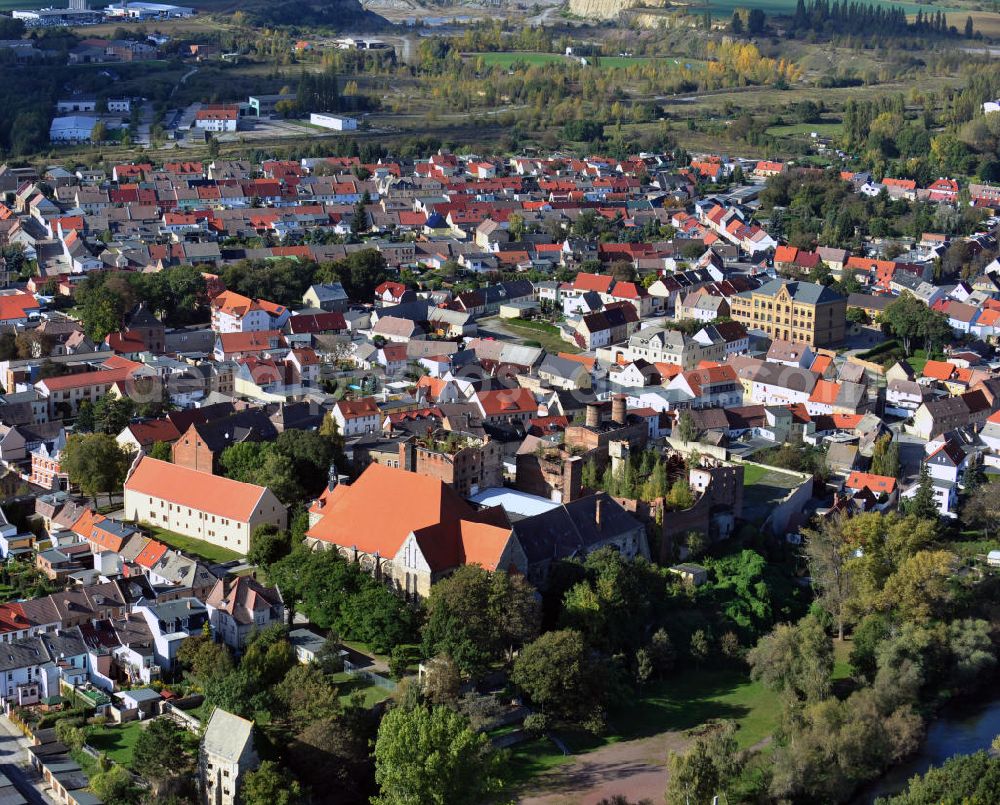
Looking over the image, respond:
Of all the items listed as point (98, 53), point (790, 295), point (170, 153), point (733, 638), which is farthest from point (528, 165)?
point (733, 638)

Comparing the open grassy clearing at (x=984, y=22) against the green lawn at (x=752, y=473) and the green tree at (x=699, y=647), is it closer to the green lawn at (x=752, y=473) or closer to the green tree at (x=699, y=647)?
the green lawn at (x=752, y=473)

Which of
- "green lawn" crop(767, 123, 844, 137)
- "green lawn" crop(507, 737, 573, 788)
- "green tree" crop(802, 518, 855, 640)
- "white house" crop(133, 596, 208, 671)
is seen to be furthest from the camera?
"green lawn" crop(767, 123, 844, 137)

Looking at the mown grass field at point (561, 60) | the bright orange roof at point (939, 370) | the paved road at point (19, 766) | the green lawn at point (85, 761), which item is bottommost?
the paved road at point (19, 766)

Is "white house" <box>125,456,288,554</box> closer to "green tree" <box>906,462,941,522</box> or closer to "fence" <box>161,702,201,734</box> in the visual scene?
"fence" <box>161,702,201,734</box>

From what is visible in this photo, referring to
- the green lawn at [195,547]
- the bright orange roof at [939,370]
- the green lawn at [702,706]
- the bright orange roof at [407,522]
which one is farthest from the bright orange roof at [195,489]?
the bright orange roof at [939,370]

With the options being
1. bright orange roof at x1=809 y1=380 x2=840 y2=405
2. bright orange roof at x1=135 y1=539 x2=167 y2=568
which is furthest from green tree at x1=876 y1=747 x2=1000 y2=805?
bright orange roof at x1=809 y1=380 x2=840 y2=405

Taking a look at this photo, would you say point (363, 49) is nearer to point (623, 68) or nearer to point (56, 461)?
point (623, 68)
